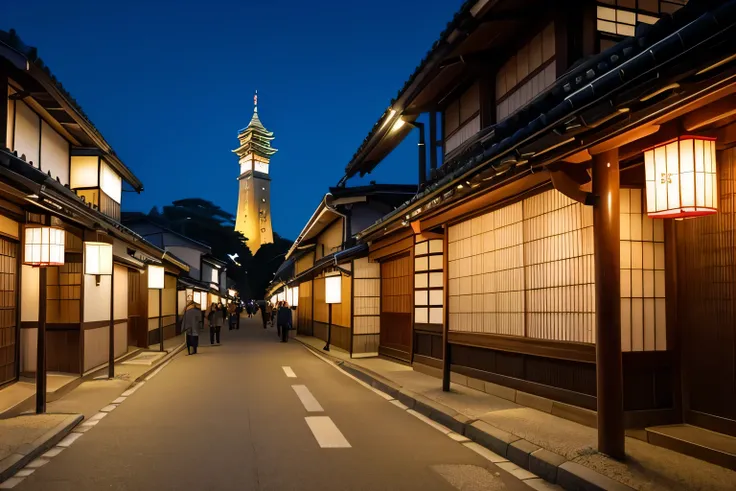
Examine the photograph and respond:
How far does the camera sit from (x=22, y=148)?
14219mm

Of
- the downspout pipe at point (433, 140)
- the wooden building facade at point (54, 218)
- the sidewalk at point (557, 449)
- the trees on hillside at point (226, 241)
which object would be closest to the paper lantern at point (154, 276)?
the wooden building facade at point (54, 218)

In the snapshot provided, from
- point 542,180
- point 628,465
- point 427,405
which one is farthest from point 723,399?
point 427,405

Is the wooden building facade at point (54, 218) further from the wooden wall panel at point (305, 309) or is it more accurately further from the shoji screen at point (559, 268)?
the wooden wall panel at point (305, 309)

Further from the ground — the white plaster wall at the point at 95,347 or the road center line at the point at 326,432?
the white plaster wall at the point at 95,347

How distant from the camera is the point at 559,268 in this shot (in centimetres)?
1048

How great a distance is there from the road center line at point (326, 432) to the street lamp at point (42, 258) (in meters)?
4.57

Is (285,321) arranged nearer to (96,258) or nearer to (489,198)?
(96,258)

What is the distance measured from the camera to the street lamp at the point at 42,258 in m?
10.9

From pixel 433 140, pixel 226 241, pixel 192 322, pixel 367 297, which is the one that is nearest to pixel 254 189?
pixel 226 241

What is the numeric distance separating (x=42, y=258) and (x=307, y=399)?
230 inches

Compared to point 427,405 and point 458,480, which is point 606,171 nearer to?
point 458,480

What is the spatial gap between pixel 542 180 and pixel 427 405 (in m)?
4.55

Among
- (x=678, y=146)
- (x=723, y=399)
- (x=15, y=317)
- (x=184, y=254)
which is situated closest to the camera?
(x=678, y=146)

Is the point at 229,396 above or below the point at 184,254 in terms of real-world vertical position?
below
